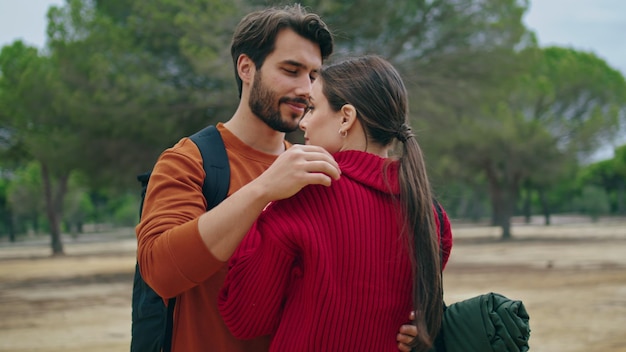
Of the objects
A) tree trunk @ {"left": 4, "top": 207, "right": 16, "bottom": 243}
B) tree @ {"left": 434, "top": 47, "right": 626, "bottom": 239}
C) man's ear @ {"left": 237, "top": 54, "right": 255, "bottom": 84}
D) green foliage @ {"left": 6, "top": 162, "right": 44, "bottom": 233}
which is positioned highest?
tree @ {"left": 434, "top": 47, "right": 626, "bottom": 239}

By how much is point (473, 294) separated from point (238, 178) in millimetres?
9266

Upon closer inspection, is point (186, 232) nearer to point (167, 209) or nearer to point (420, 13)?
point (167, 209)

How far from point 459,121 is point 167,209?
16918 mm

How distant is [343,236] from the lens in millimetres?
1503

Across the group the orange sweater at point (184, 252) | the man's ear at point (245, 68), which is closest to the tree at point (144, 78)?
the man's ear at point (245, 68)

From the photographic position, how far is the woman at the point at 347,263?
148cm

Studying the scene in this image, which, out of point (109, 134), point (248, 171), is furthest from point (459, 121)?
point (248, 171)

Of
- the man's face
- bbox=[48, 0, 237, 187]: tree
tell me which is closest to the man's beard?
the man's face

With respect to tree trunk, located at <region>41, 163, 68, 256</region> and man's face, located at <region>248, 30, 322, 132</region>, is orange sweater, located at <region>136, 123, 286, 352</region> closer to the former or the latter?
man's face, located at <region>248, 30, 322, 132</region>

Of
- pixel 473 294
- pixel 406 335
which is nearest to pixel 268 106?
pixel 406 335

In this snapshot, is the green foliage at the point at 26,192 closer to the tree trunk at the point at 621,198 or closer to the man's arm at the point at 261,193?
the tree trunk at the point at 621,198

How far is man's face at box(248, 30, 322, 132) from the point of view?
6.72 ft

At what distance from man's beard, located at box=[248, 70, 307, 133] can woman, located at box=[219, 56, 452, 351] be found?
474mm

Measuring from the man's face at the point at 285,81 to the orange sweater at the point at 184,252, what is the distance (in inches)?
7.5
